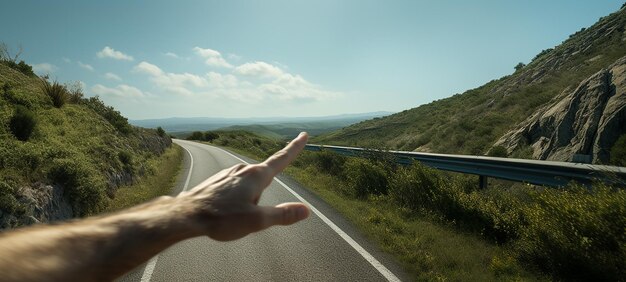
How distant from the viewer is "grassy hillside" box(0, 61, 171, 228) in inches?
265

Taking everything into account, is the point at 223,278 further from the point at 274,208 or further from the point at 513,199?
the point at 513,199

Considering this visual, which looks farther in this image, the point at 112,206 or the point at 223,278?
the point at 112,206

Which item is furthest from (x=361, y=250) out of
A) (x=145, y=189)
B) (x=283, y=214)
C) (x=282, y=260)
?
(x=145, y=189)

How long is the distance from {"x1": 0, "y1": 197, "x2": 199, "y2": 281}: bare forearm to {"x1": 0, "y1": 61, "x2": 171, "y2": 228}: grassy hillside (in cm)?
652

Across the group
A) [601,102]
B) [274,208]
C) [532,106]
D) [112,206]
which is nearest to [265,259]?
[274,208]

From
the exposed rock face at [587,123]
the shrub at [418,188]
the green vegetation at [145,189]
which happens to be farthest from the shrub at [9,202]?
the exposed rock face at [587,123]

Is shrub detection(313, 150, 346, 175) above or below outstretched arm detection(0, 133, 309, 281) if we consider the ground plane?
below

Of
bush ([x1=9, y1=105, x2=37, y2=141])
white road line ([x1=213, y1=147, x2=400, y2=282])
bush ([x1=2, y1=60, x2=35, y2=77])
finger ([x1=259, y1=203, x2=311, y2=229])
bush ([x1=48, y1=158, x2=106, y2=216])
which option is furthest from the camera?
bush ([x1=2, y1=60, x2=35, y2=77])

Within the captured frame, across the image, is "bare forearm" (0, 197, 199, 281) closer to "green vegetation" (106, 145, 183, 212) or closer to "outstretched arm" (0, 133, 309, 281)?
"outstretched arm" (0, 133, 309, 281)

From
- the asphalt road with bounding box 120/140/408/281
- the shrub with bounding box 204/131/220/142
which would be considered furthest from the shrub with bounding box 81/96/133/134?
the shrub with bounding box 204/131/220/142

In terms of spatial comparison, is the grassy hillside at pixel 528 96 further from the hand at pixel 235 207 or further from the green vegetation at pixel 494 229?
the hand at pixel 235 207

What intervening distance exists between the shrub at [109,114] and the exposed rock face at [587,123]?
66.1ft

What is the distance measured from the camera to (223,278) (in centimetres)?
529

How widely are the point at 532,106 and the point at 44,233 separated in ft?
81.3
